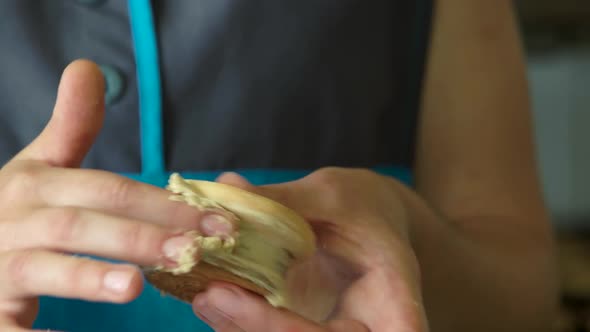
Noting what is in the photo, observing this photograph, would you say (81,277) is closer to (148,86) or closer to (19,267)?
(19,267)

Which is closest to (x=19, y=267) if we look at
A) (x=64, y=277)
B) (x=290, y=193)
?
(x=64, y=277)

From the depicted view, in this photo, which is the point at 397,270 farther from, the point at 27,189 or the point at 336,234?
the point at 27,189

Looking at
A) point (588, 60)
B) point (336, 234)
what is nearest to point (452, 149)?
point (336, 234)

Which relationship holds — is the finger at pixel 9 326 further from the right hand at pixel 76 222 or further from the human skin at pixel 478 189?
the human skin at pixel 478 189

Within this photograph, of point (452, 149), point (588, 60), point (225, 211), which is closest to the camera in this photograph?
point (225, 211)

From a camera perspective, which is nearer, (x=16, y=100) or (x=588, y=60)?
(x=16, y=100)

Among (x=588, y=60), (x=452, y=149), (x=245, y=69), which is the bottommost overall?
(x=588, y=60)

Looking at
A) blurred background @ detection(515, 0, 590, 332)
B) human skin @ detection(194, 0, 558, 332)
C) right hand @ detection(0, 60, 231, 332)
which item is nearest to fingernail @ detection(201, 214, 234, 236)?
right hand @ detection(0, 60, 231, 332)

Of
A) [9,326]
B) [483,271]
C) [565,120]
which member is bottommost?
[565,120]
